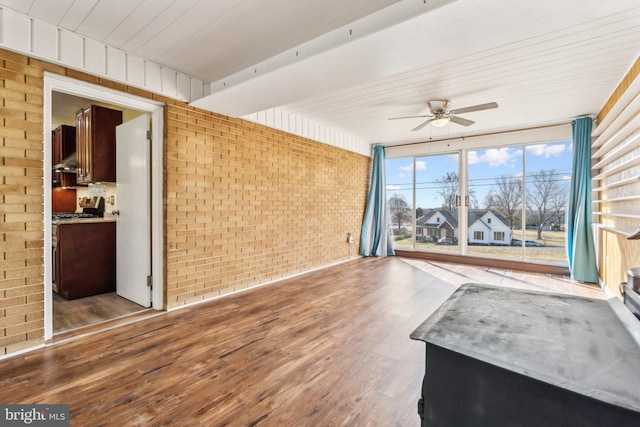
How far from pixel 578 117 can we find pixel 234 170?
527 centimetres

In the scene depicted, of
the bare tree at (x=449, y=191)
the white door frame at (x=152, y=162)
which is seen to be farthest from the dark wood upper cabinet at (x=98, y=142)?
the bare tree at (x=449, y=191)

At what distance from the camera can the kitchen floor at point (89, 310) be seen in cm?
286

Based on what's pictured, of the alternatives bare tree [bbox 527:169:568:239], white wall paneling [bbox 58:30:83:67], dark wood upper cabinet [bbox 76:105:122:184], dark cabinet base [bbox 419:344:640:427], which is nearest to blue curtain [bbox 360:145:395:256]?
bare tree [bbox 527:169:568:239]

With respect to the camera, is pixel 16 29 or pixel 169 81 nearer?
pixel 16 29

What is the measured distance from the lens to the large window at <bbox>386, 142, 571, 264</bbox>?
532 centimetres

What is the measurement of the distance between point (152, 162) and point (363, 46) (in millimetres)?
2549

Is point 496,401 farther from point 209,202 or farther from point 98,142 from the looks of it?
point 98,142

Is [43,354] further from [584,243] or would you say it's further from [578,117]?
[578,117]

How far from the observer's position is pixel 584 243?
4484mm

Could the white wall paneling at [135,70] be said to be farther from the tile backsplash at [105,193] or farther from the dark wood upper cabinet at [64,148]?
the dark wood upper cabinet at [64,148]

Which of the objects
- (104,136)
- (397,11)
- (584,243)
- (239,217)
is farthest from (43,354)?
(584,243)

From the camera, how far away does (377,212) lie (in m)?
6.72

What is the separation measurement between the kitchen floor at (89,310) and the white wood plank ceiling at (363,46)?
7.69 feet

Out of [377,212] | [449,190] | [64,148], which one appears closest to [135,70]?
[64,148]
